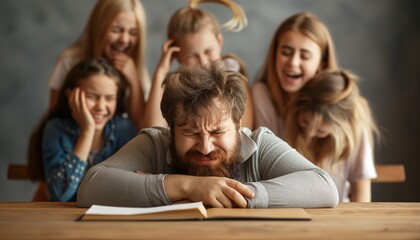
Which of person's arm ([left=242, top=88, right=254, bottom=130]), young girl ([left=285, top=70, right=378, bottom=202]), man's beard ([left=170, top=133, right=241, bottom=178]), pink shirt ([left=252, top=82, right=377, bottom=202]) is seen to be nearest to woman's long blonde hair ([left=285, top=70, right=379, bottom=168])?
young girl ([left=285, top=70, right=378, bottom=202])

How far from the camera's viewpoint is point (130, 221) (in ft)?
6.13

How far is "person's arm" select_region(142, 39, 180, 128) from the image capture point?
3691mm

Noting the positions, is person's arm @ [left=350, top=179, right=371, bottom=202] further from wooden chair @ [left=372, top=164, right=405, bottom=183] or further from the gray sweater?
the gray sweater

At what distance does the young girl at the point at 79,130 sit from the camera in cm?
328

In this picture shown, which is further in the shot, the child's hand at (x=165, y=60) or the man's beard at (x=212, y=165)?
the child's hand at (x=165, y=60)

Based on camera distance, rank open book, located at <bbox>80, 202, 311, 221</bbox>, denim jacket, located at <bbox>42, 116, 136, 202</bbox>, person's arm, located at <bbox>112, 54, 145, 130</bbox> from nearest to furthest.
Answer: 1. open book, located at <bbox>80, 202, 311, 221</bbox>
2. denim jacket, located at <bbox>42, 116, 136, 202</bbox>
3. person's arm, located at <bbox>112, 54, 145, 130</bbox>

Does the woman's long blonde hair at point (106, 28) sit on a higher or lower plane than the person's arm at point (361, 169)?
higher

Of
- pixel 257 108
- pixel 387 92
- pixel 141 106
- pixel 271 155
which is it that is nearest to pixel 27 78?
pixel 141 106

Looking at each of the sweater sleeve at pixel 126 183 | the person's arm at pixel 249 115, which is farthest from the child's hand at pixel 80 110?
the sweater sleeve at pixel 126 183

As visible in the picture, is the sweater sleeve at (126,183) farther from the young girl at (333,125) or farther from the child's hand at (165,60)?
the child's hand at (165,60)

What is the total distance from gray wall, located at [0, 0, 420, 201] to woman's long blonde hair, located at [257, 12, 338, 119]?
105 cm

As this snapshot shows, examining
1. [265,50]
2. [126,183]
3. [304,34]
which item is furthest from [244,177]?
[265,50]

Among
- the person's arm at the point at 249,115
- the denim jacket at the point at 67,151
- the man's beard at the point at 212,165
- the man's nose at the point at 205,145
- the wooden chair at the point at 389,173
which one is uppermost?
the man's nose at the point at 205,145

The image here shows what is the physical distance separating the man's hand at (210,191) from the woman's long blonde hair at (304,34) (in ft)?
5.28
